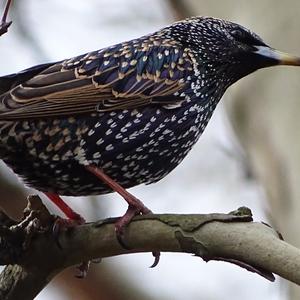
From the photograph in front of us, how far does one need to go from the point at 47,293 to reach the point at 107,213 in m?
0.63

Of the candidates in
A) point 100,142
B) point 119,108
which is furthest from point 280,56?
point 100,142

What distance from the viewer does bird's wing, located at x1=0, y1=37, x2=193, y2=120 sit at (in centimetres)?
315

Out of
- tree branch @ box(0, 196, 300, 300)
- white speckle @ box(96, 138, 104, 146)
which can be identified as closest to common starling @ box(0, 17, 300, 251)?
white speckle @ box(96, 138, 104, 146)

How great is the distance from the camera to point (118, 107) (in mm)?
3273

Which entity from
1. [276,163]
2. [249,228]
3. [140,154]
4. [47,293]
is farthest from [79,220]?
[47,293]

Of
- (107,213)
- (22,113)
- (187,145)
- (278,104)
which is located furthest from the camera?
(107,213)

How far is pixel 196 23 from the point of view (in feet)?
12.0

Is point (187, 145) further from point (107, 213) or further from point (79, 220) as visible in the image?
point (107, 213)

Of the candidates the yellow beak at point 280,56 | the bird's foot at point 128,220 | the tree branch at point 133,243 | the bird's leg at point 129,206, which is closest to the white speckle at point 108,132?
the bird's leg at point 129,206

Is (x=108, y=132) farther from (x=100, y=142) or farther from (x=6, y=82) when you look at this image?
(x=6, y=82)

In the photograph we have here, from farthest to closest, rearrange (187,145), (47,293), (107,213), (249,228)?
(107,213), (47,293), (187,145), (249,228)

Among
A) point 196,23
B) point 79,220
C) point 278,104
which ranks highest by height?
point 196,23

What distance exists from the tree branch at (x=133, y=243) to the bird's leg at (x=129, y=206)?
0.8 inches

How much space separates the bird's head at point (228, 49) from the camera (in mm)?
3500
